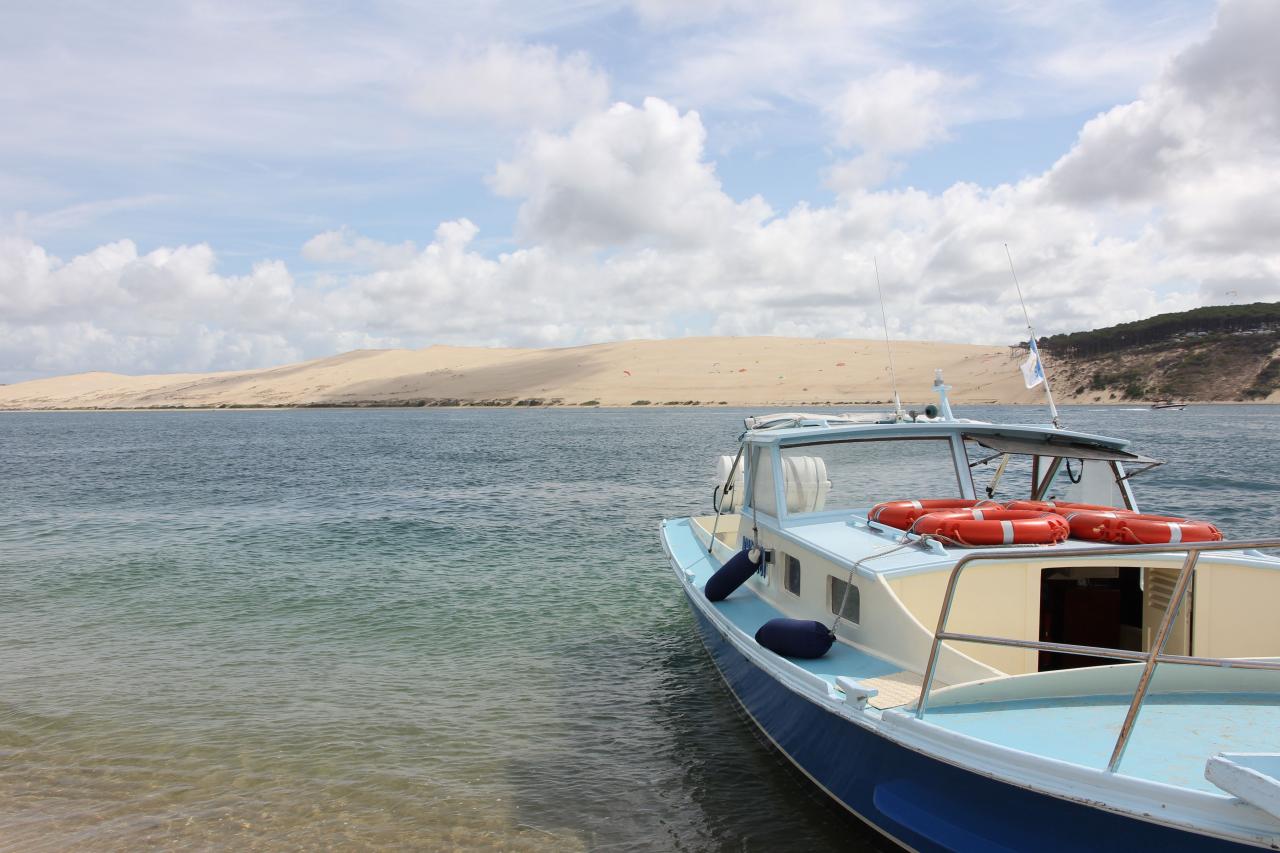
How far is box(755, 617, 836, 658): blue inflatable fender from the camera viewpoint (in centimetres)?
669

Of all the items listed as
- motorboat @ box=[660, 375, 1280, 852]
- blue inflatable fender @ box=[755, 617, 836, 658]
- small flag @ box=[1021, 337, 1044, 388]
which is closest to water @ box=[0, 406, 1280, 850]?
motorboat @ box=[660, 375, 1280, 852]

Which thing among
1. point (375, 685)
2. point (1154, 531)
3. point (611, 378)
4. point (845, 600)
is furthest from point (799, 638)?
point (611, 378)

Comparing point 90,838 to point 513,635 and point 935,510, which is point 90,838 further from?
point 935,510

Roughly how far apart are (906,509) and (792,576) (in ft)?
4.32

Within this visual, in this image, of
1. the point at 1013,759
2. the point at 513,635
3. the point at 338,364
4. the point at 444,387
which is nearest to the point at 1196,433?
the point at 513,635

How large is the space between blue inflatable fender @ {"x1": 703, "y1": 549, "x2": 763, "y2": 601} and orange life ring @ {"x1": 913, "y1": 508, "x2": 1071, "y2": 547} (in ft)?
7.00

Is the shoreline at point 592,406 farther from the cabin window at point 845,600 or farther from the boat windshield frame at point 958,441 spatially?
the cabin window at point 845,600

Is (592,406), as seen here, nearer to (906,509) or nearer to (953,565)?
(906,509)

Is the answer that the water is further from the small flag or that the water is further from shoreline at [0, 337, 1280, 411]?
shoreline at [0, 337, 1280, 411]

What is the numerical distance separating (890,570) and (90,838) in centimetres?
617

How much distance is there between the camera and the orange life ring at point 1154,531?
6.31 meters

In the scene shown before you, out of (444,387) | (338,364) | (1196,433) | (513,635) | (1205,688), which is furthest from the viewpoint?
(338,364)

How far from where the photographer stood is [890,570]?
638 centimetres

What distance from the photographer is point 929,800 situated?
508 cm
